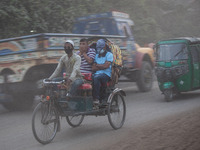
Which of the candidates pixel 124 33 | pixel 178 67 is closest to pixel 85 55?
pixel 178 67

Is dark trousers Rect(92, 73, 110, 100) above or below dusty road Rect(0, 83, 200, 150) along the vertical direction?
above

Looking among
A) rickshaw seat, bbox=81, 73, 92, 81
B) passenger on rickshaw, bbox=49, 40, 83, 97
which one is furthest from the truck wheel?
passenger on rickshaw, bbox=49, 40, 83, 97

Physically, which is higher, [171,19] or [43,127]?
[171,19]

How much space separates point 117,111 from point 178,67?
4.19m

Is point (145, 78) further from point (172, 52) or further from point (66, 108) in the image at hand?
point (66, 108)

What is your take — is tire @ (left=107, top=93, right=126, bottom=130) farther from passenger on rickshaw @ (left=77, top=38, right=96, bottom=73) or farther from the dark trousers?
passenger on rickshaw @ (left=77, top=38, right=96, bottom=73)

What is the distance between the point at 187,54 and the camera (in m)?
10.7

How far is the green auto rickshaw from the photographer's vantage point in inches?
418

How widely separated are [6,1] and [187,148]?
32.4ft

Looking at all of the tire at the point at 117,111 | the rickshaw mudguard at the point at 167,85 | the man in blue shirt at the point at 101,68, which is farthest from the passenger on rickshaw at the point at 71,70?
the rickshaw mudguard at the point at 167,85

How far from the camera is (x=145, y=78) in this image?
12.9 metres

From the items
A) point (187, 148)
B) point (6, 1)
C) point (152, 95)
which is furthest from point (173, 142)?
point (6, 1)

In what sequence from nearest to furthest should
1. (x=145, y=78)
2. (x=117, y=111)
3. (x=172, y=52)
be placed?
1. (x=117, y=111)
2. (x=172, y=52)
3. (x=145, y=78)

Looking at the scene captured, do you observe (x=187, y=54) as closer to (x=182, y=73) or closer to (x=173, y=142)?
(x=182, y=73)
